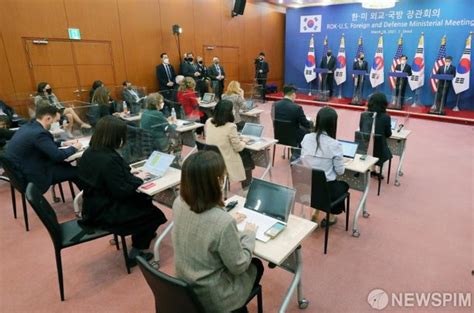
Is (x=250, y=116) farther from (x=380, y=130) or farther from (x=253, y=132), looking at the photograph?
(x=380, y=130)

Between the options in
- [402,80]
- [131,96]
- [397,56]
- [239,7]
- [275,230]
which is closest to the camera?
[275,230]

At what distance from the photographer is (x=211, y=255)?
1.30 metres

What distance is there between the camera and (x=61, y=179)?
10.7 ft

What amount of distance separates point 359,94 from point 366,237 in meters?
8.04

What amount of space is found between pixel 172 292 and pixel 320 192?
5.66 ft

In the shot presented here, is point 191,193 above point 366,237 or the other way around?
above

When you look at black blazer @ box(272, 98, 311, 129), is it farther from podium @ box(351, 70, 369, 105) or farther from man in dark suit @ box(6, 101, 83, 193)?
podium @ box(351, 70, 369, 105)

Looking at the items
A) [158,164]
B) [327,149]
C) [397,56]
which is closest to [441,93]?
[397,56]

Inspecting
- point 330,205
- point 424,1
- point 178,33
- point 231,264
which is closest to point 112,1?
point 178,33

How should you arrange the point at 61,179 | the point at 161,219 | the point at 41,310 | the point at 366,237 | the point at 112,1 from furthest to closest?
the point at 112,1 → the point at 61,179 → the point at 366,237 → the point at 161,219 → the point at 41,310

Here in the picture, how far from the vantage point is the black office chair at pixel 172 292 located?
117 centimetres

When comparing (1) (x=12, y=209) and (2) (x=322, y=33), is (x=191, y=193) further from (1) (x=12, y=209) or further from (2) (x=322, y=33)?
(2) (x=322, y=33)

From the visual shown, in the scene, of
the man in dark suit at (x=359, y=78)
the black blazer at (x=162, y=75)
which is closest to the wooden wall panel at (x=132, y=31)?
the black blazer at (x=162, y=75)

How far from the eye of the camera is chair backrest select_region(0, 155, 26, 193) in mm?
2799
